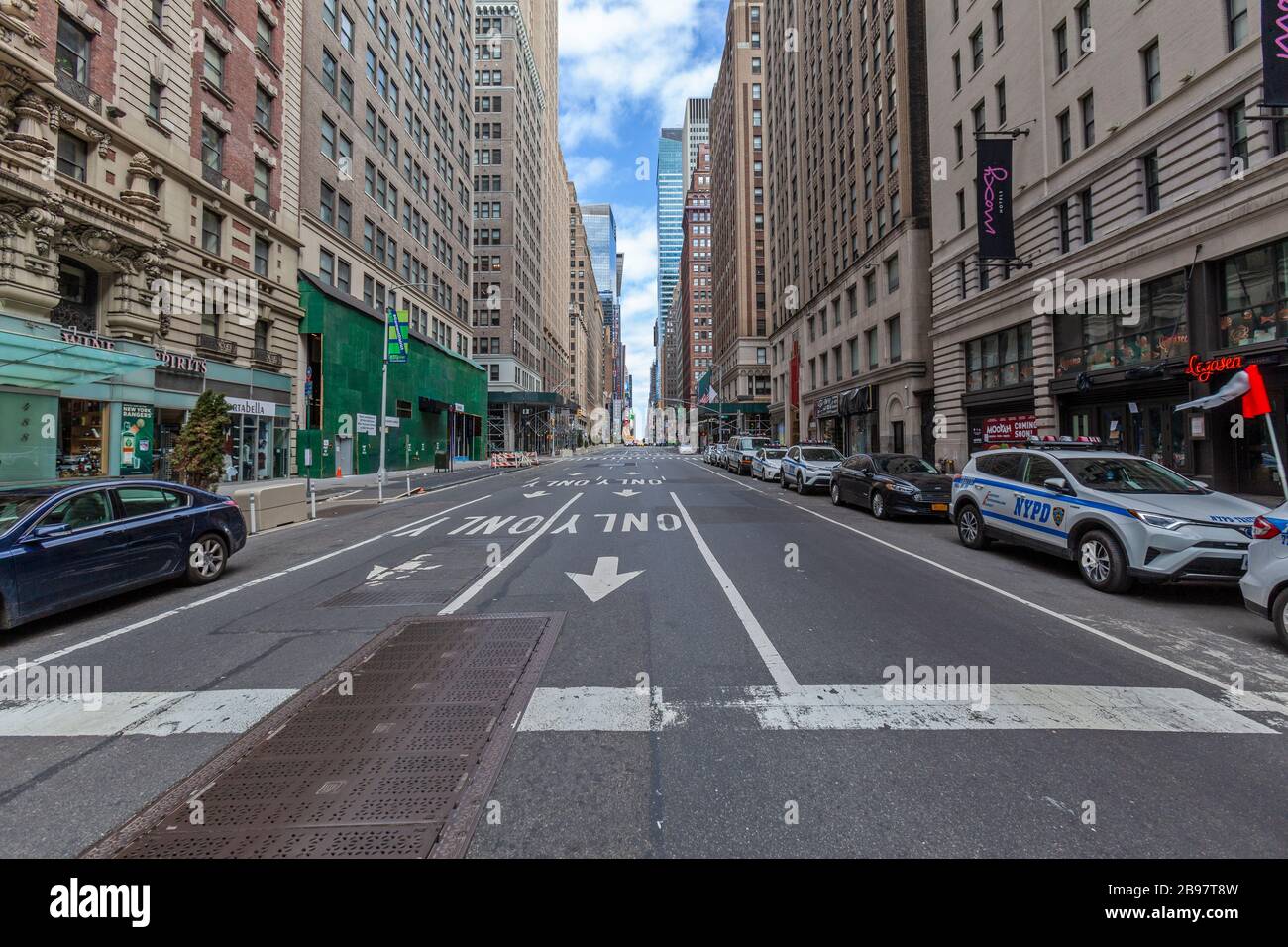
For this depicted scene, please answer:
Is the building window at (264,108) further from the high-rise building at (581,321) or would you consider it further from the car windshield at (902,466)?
the high-rise building at (581,321)

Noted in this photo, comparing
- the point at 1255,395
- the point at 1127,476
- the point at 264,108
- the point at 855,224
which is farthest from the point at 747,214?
the point at 1127,476

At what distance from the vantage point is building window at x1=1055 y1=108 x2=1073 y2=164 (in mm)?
20109

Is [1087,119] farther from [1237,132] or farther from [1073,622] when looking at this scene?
[1073,622]

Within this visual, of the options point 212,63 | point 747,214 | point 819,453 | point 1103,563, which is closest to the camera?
point 1103,563

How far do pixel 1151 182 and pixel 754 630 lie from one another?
20.8 metres

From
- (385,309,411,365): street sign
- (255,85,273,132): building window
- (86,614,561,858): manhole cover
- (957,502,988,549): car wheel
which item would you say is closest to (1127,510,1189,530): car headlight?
(957,502,988,549): car wheel

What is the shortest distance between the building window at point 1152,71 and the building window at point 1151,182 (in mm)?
1539

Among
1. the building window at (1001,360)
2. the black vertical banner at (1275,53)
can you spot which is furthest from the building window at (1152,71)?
the building window at (1001,360)

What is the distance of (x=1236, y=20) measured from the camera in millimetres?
14156

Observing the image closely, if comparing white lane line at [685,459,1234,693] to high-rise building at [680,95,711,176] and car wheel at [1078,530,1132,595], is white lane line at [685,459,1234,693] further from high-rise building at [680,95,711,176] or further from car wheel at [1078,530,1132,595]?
high-rise building at [680,95,711,176]

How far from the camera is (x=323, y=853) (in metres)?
2.39

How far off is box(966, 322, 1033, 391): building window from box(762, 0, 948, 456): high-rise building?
14.9ft
